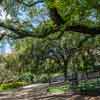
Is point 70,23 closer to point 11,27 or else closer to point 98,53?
point 11,27

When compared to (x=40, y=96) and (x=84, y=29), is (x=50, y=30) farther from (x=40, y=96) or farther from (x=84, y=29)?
(x=40, y=96)

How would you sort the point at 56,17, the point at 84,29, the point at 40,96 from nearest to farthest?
1. the point at 56,17
2. the point at 84,29
3. the point at 40,96

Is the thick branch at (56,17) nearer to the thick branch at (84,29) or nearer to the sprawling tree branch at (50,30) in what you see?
the sprawling tree branch at (50,30)

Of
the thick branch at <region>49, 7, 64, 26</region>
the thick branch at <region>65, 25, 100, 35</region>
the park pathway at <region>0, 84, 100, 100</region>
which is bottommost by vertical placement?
the park pathway at <region>0, 84, 100, 100</region>

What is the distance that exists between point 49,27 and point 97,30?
2.37 metres

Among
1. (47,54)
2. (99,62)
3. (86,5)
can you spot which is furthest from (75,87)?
(47,54)

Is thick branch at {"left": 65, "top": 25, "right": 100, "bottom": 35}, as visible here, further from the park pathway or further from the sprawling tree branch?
the park pathway

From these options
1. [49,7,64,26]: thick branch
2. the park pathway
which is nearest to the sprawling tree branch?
[49,7,64,26]: thick branch

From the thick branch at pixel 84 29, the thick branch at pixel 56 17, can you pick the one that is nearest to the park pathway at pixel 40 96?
the thick branch at pixel 84 29

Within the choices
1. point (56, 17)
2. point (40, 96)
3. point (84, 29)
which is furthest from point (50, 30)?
point (40, 96)

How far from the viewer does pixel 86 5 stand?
9.62m

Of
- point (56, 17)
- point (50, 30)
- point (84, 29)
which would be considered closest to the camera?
point (56, 17)

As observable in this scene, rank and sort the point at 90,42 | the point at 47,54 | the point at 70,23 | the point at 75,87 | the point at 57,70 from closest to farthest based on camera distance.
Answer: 1. the point at 70,23
2. the point at 75,87
3. the point at 90,42
4. the point at 47,54
5. the point at 57,70

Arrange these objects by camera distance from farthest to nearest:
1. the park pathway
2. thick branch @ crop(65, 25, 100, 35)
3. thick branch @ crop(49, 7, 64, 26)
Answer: the park pathway < thick branch @ crop(65, 25, 100, 35) < thick branch @ crop(49, 7, 64, 26)
